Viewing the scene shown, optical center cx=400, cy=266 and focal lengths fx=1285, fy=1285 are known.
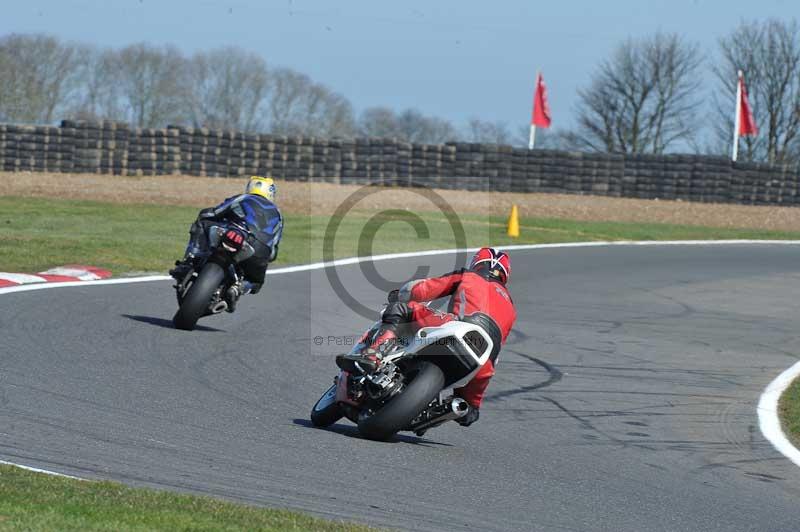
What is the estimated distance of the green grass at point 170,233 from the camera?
17.9 metres

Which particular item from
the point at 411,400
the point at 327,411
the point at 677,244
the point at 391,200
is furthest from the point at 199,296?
the point at 391,200

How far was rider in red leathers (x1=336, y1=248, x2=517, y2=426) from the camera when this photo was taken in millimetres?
7918

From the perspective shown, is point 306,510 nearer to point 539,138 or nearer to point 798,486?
point 798,486

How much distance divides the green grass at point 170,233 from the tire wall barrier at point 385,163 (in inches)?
159

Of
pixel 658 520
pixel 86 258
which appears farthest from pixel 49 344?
pixel 86 258

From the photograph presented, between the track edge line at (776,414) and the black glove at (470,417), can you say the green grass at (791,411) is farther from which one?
the black glove at (470,417)

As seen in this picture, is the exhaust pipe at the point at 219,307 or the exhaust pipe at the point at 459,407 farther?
the exhaust pipe at the point at 219,307

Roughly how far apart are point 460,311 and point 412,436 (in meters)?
1.11

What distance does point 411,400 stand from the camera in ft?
25.2

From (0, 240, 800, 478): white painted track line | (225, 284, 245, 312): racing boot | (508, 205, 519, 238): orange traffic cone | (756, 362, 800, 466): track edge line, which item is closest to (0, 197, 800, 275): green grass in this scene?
(508, 205, 519, 238): orange traffic cone

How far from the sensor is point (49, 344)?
10484 millimetres

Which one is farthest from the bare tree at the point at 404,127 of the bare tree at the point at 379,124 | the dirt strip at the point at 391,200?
the dirt strip at the point at 391,200

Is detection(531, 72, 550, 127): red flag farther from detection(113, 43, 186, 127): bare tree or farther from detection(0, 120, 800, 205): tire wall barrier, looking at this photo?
detection(113, 43, 186, 127): bare tree

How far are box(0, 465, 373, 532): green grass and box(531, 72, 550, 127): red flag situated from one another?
37.1 m
